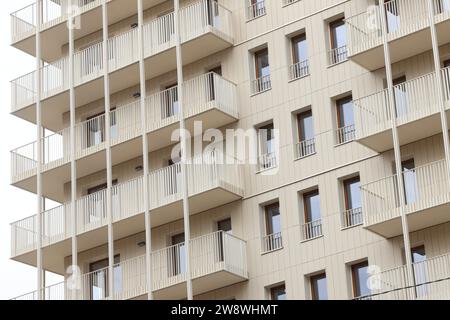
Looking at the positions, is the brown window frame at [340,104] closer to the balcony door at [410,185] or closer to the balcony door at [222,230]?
the balcony door at [410,185]

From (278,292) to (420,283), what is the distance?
615 centimetres

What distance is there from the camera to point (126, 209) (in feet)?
166

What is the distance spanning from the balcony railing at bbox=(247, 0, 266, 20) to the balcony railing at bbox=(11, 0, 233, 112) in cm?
79

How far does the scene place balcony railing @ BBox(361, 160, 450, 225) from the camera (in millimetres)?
42562

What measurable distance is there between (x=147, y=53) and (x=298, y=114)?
23.1 feet

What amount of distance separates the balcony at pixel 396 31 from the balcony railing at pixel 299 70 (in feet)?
8.45

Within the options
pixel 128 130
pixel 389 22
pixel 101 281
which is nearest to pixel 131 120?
pixel 128 130

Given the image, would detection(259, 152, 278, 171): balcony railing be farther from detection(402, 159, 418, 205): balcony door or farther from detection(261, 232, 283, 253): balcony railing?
detection(402, 159, 418, 205): balcony door

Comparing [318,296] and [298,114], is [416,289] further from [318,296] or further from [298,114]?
[298,114]

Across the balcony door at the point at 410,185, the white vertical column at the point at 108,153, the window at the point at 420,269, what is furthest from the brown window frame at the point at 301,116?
the white vertical column at the point at 108,153

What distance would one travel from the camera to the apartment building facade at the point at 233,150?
4378 cm

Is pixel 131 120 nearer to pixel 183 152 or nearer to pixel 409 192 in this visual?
pixel 183 152

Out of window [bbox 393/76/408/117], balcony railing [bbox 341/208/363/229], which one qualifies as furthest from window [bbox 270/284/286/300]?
window [bbox 393/76/408/117]

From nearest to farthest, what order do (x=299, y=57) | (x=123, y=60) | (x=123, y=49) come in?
(x=299, y=57) < (x=123, y=60) < (x=123, y=49)
